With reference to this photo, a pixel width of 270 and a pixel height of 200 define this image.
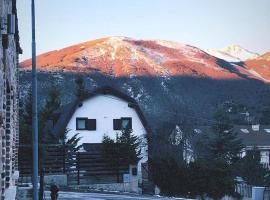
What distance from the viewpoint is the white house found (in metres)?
40.1

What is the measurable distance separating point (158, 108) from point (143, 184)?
8710 cm

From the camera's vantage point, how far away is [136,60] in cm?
16550

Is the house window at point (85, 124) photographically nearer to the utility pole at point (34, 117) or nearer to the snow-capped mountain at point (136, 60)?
the utility pole at point (34, 117)

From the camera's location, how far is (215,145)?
46562mm

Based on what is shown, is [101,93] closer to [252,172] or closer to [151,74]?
[252,172]

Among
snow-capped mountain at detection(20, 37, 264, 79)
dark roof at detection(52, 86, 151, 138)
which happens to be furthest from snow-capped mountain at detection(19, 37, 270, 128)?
dark roof at detection(52, 86, 151, 138)

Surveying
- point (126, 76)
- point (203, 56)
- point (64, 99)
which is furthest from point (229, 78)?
point (64, 99)

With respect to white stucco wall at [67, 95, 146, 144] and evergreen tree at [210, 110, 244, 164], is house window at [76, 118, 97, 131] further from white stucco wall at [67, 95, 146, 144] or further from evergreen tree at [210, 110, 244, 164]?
evergreen tree at [210, 110, 244, 164]

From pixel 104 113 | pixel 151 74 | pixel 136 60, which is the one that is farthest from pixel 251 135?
pixel 136 60

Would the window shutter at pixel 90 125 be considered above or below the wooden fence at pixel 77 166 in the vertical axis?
above

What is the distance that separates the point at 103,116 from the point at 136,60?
412ft

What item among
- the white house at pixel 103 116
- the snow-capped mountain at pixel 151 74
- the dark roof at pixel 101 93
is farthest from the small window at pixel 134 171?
the snow-capped mountain at pixel 151 74

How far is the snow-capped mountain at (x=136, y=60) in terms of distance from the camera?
5930 inches

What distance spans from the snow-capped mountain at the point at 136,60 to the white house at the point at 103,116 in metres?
92.6
